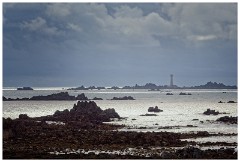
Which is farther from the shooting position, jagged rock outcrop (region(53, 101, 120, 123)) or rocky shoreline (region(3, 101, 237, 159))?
jagged rock outcrop (region(53, 101, 120, 123))

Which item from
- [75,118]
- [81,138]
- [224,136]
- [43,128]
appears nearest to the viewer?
[81,138]

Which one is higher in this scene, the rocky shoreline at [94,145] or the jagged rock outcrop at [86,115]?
the jagged rock outcrop at [86,115]

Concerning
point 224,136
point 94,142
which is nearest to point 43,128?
point 94,142

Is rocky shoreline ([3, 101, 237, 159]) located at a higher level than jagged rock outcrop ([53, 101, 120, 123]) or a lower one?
lower

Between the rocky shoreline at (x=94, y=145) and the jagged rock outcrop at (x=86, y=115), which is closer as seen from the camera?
the rocky shoreline at (x=94, y=145)

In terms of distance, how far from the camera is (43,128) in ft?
151

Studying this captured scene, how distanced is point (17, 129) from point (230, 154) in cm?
2028

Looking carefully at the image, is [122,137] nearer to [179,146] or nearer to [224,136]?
[179,146]

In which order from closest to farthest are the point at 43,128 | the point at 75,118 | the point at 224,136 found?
the point at 224,136 < the point at 43,128 < the point at 75,118

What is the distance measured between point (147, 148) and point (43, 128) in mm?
16434

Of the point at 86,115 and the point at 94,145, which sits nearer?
the point at 94,145

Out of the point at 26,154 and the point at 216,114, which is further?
the point at 216,114

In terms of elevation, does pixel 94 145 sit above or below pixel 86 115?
below

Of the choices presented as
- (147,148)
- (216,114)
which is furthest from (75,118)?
(216,114)
